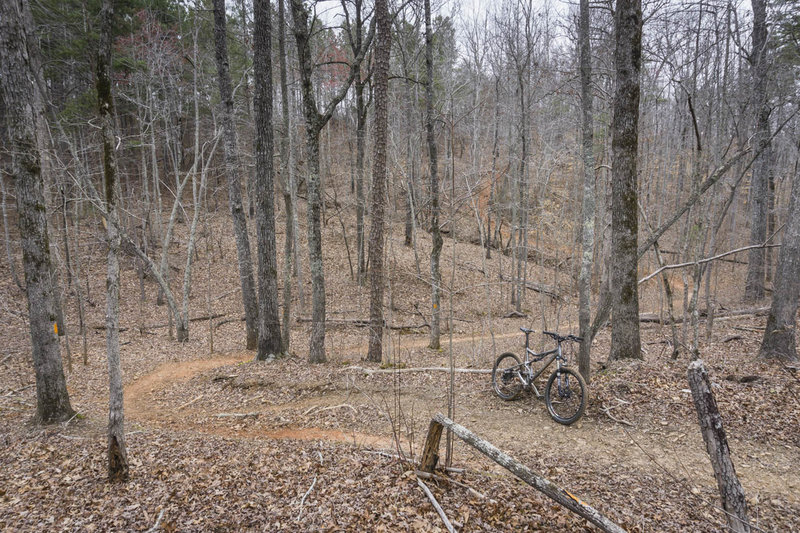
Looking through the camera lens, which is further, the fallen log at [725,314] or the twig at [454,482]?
the fallen log at [725,314]

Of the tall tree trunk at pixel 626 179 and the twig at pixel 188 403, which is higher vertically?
the tall tree trunk at pixel 626 179

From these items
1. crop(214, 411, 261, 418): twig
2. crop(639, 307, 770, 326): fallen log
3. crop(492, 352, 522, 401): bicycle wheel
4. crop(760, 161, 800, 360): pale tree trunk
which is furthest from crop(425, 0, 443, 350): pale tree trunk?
crop(760, 161, 800, 360): pale tree trunk

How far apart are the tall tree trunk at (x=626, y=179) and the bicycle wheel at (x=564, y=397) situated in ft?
5.79

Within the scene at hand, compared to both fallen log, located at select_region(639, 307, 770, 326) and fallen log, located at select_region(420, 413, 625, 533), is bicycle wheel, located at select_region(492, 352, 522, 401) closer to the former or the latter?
fallen log, located at select_region(420, 413, 625, 533)

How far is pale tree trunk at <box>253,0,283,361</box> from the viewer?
32.1 feet

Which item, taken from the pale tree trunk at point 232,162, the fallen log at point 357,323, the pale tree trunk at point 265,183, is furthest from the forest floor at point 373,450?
the fallen log at point 357,323

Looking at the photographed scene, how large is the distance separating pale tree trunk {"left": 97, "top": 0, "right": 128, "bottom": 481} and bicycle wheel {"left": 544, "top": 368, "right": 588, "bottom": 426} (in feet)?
18.5

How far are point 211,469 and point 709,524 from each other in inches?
206

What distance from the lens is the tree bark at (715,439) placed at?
2594 millimetres

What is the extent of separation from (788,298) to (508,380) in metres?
4.88

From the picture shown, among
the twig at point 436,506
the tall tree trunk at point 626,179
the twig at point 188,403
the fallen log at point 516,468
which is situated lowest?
the twig at point 188,403

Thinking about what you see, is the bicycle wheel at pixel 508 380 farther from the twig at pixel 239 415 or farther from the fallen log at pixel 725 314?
the fallen log at pixel 725 314

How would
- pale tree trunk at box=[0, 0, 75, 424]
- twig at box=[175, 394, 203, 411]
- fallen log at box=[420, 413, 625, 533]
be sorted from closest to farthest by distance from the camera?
fallen log at box=[420, 413, 625, 533]
pale tree trunk at box=[0, 0, 75, 424]
twig at box=[175, 394, 203, 411]

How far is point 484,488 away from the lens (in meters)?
4.18
